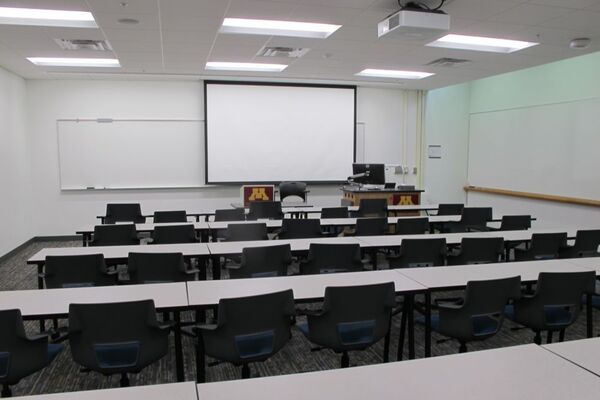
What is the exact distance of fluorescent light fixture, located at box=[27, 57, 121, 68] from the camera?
695 centimetres

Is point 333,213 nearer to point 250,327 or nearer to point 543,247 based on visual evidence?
point 543,247

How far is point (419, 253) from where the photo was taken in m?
4.39

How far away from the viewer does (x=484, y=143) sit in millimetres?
9805

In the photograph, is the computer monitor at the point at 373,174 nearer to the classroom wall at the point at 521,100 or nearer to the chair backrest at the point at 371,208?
the chair backrest at the point at 371,208

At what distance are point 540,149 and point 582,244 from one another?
164 inches

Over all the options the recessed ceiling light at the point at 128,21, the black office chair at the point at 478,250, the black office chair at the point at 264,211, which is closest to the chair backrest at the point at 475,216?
the black office chair at the point at 478,250

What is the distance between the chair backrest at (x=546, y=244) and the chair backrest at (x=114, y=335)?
3.71 m

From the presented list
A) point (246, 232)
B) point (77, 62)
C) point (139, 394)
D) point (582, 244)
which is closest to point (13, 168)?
point (77, 62)

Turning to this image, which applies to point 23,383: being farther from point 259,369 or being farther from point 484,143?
point 484,143

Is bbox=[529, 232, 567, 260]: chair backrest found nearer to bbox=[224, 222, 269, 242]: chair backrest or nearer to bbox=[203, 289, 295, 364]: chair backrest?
bbox=[224, 222, 269, 242]: chair backrest

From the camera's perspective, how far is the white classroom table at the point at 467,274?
3.08 metres

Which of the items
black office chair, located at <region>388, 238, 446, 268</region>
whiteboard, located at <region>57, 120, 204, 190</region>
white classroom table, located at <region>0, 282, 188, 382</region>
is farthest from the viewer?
whiteboard, located at <region>57, 120, 204, 190</region>

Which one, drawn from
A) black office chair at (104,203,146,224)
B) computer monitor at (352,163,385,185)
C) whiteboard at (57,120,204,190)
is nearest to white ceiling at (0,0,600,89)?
whiteboard at (57,120,204,190)

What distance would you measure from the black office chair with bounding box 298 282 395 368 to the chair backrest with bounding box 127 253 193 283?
4.74 feet
